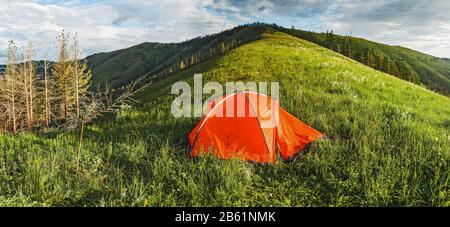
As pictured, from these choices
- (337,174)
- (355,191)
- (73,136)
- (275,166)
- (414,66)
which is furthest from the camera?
(414,66)

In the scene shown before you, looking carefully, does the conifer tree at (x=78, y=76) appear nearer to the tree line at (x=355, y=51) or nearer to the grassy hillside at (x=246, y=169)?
the grassy hillside at (x=246, y=169)

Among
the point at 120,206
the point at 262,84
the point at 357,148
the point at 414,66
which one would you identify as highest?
the point at 414,66

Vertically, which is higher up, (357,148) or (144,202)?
(357,148)

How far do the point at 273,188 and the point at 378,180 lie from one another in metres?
2.60

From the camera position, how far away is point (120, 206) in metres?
7.23

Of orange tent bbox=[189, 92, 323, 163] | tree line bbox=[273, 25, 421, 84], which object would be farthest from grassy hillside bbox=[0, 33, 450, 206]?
tree line bbox=[273, 25, 421, 84]

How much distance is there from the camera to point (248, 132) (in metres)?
11.3

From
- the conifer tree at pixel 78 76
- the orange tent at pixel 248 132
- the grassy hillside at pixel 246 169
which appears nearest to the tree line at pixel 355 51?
the conifer tree at pixel 78 76

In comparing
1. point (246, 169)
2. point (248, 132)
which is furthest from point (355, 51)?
point (246, 169)

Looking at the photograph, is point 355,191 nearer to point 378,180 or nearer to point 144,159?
point 378,180

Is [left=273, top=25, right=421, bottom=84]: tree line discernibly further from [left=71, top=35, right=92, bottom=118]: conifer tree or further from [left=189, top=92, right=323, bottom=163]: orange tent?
[left=189, top=92, right=323, bottom=163]: orange tent

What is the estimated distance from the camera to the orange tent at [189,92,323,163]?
1095cm

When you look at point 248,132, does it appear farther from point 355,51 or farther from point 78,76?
point 355,51
